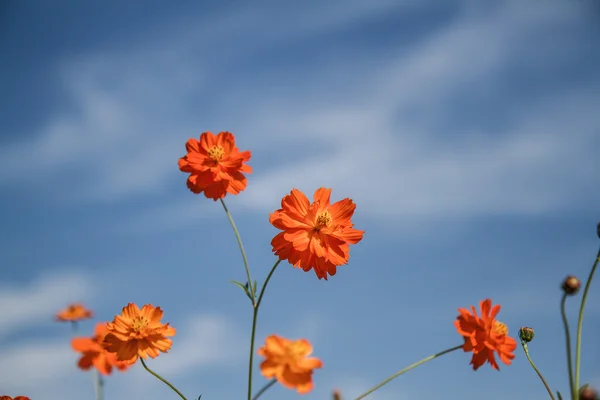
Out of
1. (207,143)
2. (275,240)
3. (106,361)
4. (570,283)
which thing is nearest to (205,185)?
(207,143)

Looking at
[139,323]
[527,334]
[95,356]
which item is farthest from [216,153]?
[527,334]

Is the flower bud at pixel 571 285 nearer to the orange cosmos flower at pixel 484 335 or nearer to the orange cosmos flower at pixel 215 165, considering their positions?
the orange cosmos flower at pixel 484 335

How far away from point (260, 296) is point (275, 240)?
245mm

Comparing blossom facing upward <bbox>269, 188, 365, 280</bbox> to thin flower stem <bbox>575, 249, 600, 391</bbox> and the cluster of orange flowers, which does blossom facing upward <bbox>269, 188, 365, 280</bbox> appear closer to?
the cluster of orange flowers

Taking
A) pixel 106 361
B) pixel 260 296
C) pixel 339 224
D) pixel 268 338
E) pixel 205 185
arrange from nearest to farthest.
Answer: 1. pixel 268 338
2. pixel 260 296
3. pixel 339 224
4. pixel 205 185
5. pixel 106 361

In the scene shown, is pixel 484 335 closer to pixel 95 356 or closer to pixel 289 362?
pixel 289 362

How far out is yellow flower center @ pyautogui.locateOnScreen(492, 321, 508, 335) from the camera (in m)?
2.27

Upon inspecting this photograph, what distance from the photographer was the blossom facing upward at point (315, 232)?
2.46 meters

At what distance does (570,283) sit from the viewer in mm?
2225

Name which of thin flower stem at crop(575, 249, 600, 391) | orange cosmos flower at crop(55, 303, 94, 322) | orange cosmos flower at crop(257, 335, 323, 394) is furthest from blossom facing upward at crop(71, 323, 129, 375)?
thin flower stem at crop(575, 249, 600, 391)

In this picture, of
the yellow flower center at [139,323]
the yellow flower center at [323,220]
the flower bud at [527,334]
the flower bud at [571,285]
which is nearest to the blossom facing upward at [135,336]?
the yellow flower center at [139,323]

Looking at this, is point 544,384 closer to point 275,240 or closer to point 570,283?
point 570,283

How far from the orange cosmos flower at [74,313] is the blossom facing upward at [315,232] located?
2.01 meters

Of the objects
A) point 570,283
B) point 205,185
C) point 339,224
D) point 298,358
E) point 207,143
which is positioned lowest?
point 298,358
